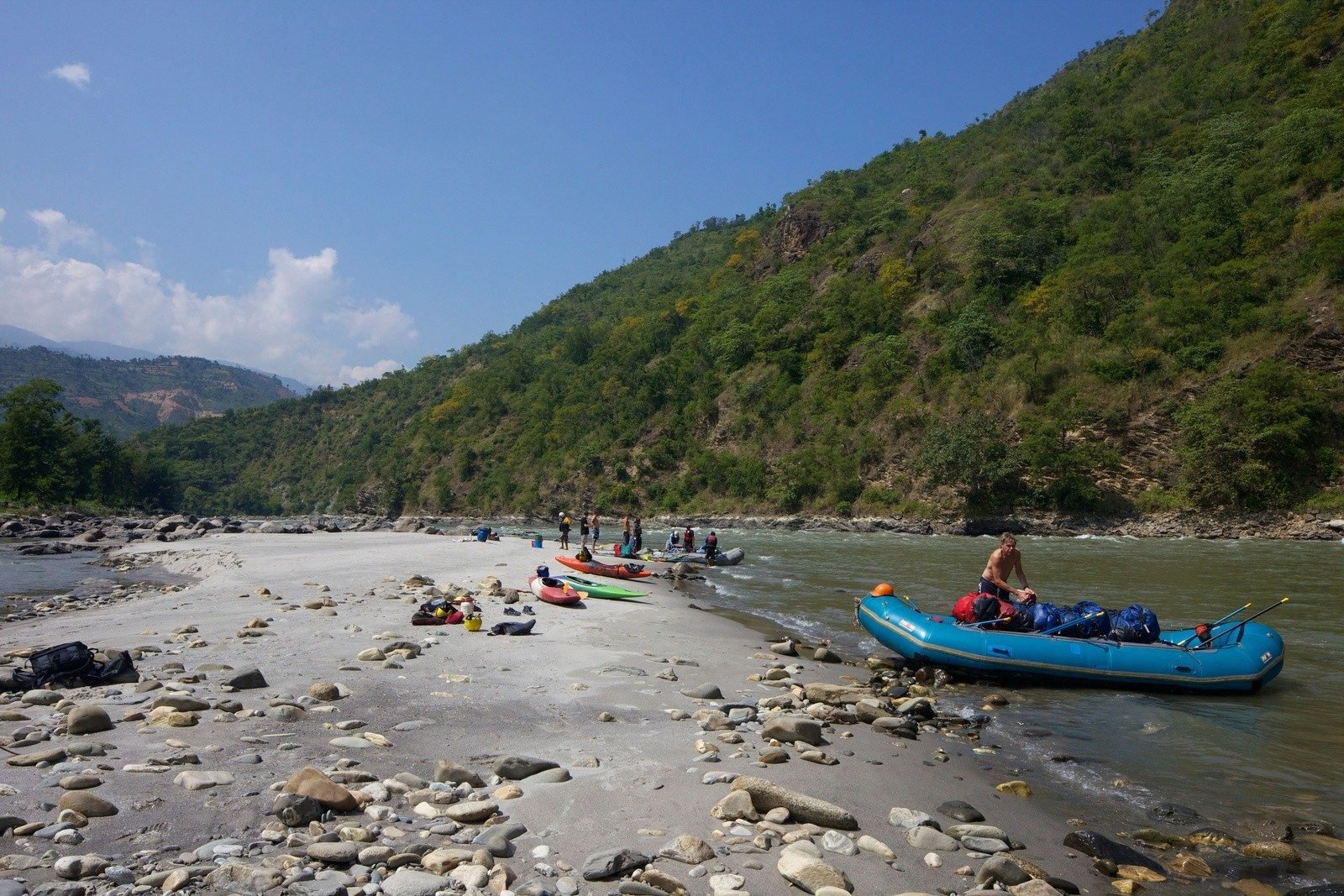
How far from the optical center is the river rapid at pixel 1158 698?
225 inches

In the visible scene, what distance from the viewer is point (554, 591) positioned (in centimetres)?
1370

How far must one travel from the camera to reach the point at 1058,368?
1817 inches

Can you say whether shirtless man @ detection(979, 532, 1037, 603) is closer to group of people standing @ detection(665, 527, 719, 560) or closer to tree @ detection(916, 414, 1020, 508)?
group of people standing @ detection(665, 527, 719, 560)

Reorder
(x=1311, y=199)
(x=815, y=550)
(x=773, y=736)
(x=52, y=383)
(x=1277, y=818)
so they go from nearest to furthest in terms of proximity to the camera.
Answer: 1. (x=1277, y=818)
2. (x=773, y=736)
3. (x=815, y=550)
4. (x=1311, y=199)
5. (x=52, y=383)

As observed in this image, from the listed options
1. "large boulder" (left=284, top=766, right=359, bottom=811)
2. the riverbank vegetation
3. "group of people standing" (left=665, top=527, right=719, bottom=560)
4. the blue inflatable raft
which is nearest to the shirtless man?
the blue inflatable raft

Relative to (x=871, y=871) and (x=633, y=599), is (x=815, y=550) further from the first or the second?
(x=871, y=871)

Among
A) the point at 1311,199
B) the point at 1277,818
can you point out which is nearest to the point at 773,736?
the point at 1277,818

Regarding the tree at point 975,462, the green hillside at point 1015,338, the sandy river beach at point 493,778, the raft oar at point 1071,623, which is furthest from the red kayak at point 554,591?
the green hillside at point 1015,338

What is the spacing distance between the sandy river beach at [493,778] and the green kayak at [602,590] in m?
5.61

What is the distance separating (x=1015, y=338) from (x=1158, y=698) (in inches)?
1873

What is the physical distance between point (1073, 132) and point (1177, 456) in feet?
145

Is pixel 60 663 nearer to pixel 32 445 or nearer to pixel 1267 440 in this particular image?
pixel 1267 440

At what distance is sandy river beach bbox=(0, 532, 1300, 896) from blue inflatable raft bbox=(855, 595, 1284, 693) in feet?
3.16

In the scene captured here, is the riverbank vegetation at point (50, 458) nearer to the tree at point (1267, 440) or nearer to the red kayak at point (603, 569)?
the red kayak at point (603, 569)
